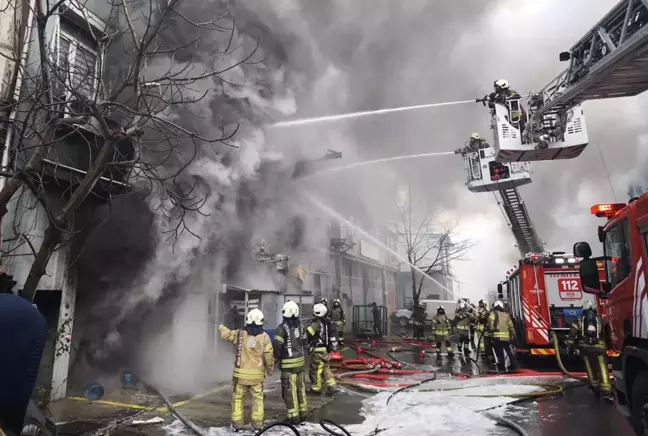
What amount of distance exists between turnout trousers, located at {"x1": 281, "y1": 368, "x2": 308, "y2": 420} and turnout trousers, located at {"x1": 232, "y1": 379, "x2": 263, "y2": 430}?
1.31ft

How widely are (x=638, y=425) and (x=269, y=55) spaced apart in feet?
34.6

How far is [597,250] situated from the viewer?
50.5 feet

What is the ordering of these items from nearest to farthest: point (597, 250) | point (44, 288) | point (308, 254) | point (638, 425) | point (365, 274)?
point (638, 425)
point (44, 288)
point (597, 250)
point (308, 254)
point (365, 274)

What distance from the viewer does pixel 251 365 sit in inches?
216

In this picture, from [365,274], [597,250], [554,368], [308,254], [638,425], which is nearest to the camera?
[638,425]

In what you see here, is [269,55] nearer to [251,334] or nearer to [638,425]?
[251,334]

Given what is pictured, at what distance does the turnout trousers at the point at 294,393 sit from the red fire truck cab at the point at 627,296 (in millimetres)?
3647

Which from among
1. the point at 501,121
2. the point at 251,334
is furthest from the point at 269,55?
the point at 251,334

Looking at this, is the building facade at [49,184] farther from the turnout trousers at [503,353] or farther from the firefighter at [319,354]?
the turnout trousers at [503,353]

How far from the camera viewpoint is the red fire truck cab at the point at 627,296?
12.6 feet

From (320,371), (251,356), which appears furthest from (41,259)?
(320,371)

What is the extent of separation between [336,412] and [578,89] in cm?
562

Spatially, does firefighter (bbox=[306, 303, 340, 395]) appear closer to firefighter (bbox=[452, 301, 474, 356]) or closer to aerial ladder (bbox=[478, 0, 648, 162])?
aerial ladder (bbox=[478, 0, 648, 162])

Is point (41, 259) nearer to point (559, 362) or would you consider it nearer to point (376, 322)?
point (559, 362)
